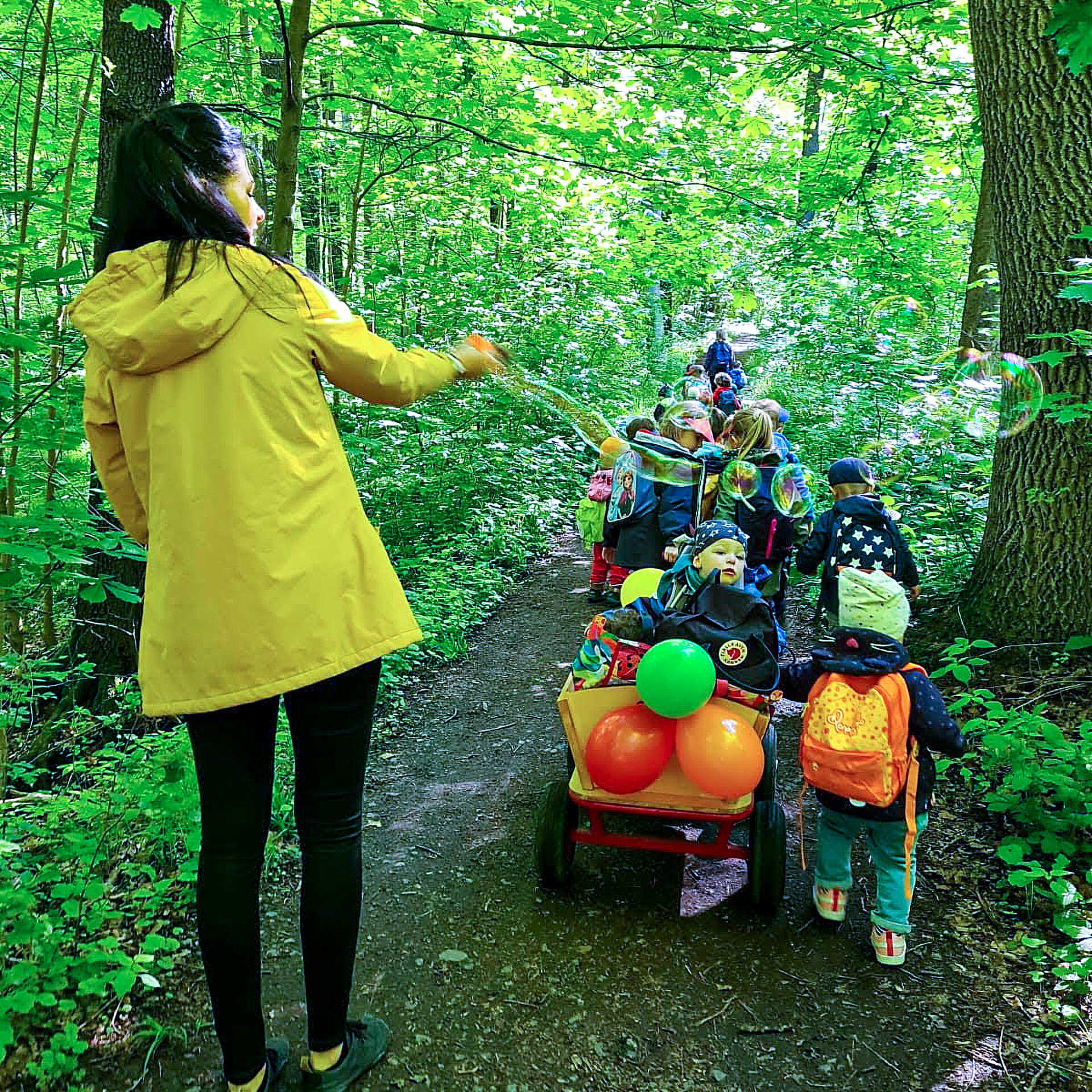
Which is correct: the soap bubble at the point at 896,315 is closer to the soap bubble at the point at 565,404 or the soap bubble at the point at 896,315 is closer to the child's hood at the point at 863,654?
the soap bubble at the point at 565,404

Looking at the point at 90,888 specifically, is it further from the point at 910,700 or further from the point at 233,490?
the point at 910,700

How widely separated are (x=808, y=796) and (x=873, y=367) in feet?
27.8

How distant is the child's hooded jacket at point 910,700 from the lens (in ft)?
10.4

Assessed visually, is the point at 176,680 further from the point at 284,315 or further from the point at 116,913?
the point at 116,913

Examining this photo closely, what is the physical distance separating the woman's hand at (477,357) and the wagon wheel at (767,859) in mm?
2137

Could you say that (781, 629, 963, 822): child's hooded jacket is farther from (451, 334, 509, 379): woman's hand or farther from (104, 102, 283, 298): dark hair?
(104, 102, 283, 298): dark hair

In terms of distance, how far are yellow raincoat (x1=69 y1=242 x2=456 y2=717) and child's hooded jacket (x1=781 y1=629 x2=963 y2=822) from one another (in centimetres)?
188

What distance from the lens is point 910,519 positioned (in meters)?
8.23

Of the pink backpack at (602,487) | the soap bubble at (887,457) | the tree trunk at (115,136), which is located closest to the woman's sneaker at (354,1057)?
the tree trunk at (115,136)

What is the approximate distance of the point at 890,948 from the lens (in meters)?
3.24

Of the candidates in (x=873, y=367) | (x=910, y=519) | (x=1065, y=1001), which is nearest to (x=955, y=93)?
(x=910, y=519)

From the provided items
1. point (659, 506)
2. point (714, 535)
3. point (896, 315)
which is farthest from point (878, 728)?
point (896, 315)

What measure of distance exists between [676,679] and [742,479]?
3095 millimetres

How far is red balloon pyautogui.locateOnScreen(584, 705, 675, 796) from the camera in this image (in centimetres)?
327
